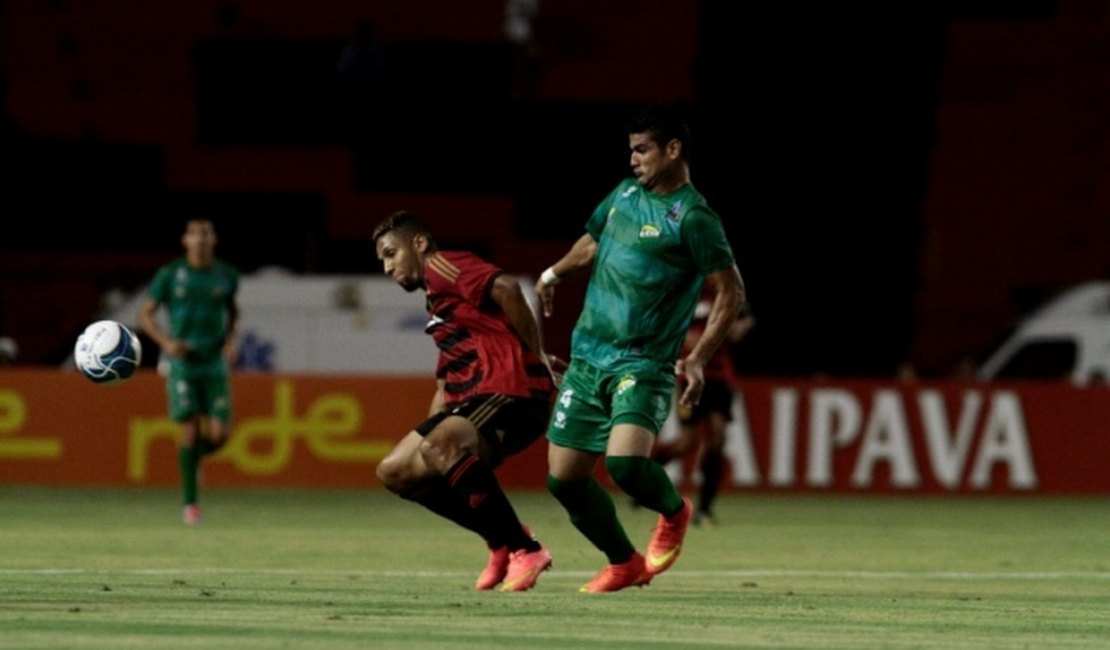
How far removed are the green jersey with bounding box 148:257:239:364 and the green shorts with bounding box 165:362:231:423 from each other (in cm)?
7

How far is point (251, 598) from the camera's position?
11719mm

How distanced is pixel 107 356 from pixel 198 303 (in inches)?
156

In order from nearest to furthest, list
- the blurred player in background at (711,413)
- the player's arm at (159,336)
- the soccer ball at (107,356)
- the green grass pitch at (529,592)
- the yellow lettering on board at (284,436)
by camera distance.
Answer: the green grass pitch at (529,592), the soccer ball at (107,356), the player's arm at (159,336), the blurred player in background at (711,413), the yellow lettering on board at (284,436)

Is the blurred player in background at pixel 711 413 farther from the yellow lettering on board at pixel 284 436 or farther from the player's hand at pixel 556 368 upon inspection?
the player's hand at pixel 556 368

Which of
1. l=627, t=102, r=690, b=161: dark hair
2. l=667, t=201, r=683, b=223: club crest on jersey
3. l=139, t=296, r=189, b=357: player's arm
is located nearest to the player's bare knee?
l=667, t=201, r=683, b=223: club crest on jersey

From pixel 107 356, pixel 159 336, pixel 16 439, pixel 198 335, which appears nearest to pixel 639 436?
pixel 107 356

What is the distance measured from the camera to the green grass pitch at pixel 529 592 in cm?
1005

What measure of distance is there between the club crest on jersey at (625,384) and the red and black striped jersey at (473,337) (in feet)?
2.48

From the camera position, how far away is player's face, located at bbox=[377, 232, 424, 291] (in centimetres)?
1264

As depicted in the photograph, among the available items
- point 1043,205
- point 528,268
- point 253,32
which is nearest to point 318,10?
point 253,32

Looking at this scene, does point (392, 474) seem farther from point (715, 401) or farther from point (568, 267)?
point (715, 401)

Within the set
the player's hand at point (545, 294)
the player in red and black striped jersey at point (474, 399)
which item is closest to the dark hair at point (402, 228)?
the player in red and black striped jersey at point (474, 399)

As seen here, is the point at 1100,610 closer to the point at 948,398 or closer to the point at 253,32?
the point at 948,398

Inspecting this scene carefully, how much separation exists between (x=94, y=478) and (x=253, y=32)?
484 inches
